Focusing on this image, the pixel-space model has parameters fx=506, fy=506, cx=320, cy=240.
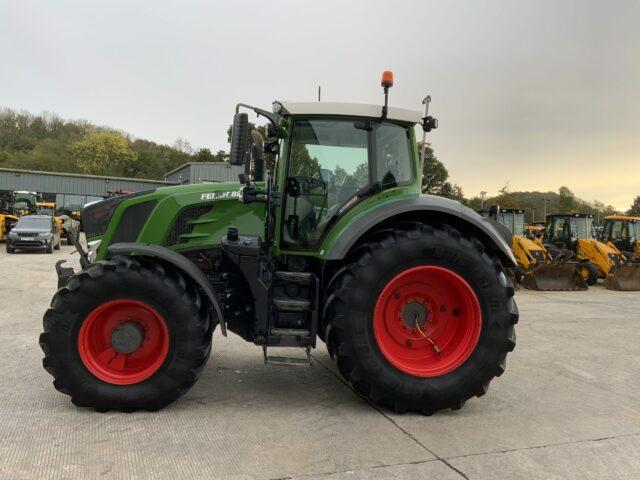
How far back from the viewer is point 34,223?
18.4 meters

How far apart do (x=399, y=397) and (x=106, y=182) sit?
4504cm

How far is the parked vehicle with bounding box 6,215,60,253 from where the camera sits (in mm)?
17516

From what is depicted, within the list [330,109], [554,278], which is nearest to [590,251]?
[554,278]

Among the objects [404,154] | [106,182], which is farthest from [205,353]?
[106,182]

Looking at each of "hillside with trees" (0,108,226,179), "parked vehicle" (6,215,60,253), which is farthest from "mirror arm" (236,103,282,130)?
"hillside with trees" (0,108,226,179)

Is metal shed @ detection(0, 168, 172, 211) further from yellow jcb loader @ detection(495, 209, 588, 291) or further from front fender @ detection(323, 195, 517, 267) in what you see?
front fender @ detection(323, 195, 517, 267)

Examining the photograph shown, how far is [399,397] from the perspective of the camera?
12.6ft

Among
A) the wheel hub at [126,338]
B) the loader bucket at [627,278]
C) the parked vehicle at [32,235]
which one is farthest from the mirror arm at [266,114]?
the parked vehicle at [32,235]

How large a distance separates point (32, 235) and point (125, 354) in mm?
16290

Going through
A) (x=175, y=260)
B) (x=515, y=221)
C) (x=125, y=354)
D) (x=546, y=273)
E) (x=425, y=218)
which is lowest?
(x=125, y=354)

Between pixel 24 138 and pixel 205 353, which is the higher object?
pixel 24 138

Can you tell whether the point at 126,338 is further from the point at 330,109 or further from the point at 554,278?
the point at 554,278

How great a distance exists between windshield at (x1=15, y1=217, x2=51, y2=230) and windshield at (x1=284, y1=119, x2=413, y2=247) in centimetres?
1709

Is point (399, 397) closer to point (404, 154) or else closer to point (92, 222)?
point (404, 154)
